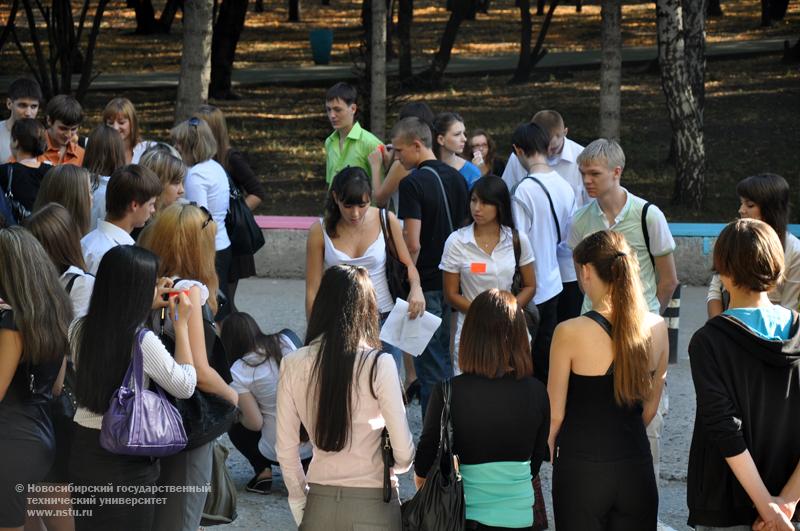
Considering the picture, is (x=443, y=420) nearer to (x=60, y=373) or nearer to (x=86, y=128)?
(x=60, y=373)

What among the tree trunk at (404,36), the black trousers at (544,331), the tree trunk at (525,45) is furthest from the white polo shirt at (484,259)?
the tree trunk at (525,45)

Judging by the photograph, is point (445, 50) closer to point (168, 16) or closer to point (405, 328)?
point (168, 16)

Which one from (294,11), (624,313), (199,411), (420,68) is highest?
(624,313)

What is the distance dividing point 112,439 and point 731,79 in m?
21.0

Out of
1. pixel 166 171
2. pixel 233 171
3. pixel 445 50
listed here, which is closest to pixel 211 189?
pixel 233 171

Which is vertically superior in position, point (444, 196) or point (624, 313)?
point (624, 313)

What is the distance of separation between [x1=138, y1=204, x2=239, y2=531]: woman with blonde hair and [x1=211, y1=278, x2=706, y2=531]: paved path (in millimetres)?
1097

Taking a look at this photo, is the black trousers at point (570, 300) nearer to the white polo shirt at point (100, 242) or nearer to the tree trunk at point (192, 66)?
the white polo shirt at point (100, 242)

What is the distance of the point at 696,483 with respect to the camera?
3.83 m

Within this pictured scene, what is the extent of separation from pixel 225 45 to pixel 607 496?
61.6 ft

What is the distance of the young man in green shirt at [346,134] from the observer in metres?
7.46

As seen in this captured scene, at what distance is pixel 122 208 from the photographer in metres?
5.16

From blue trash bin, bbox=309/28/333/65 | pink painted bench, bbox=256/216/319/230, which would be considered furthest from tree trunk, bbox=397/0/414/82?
pink painted bench, bbox=256/216/319/230

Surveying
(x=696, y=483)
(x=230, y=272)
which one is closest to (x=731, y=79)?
(x=230, y=272)
